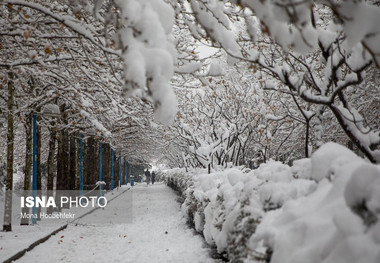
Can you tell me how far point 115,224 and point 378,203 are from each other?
29.4 ft

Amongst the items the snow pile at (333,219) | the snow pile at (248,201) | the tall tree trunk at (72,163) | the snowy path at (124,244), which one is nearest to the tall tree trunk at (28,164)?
the snowy path at (124,244)

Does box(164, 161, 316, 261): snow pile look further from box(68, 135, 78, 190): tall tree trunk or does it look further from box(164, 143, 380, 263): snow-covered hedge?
box(68, 135, 78, 190): tall tree trunk

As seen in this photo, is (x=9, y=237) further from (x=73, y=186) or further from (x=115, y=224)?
(x=73, y=186)

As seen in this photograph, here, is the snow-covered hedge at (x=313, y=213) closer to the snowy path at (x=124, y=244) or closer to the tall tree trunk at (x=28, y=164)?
the snowy path at (x=124, y=244)

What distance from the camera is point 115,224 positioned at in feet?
31.8

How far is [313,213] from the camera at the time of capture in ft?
7.22

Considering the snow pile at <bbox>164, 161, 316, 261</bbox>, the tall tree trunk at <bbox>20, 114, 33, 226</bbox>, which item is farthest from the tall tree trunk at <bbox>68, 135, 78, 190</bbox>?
the snow pile at <bbox>164, 161, 316, 261</bbox>

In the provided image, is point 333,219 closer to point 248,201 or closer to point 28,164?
point 248,201

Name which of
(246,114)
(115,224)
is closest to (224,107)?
(246,114)

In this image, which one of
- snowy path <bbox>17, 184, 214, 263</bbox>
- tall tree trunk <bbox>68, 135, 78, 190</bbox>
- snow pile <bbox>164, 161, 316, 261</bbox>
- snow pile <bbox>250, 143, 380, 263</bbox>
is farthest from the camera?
tall tree trunk <bbox>68, 135, 78, 190</bbox>

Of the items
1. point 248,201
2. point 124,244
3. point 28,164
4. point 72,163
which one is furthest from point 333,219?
point 72,163

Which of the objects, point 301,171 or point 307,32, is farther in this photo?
point 301,171

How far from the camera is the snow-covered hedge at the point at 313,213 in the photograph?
1.75 metres

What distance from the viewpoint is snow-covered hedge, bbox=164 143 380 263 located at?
1755mm
